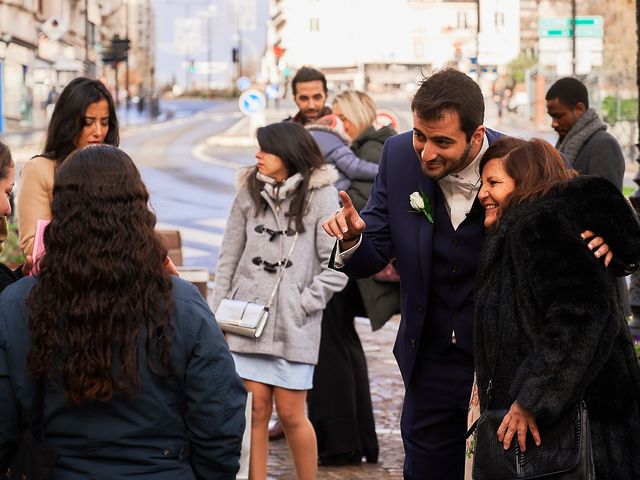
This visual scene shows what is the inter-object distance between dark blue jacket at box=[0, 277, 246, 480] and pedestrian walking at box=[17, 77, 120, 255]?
2.08 meters

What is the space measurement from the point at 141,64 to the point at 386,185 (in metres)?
126

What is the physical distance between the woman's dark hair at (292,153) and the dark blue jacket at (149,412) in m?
2.79

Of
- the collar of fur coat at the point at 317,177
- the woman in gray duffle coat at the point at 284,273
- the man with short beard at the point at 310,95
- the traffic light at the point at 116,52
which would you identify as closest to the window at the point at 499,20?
the traffic light at the point at 116,52

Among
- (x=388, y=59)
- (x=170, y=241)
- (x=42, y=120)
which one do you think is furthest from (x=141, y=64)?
(x=170, y=241)

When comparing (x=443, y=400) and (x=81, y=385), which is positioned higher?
(x=81, y=385)

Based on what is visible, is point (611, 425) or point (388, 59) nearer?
point (611, 425)

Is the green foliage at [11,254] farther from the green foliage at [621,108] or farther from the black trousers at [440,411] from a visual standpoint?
the green foliage at [621,108]

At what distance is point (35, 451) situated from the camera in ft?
9.76

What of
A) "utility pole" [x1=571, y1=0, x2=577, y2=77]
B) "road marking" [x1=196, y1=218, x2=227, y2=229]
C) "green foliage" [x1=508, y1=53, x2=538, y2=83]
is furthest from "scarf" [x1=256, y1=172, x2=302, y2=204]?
"green foliage" [x1=508, y1=53, x2=538, y2=83]

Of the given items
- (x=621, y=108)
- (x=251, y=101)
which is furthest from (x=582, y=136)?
(x=621, y=108)

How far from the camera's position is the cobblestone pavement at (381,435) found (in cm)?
677

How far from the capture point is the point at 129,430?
118 inches

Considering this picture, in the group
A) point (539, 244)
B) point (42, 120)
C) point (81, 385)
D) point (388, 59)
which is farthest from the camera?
point (388, 59)

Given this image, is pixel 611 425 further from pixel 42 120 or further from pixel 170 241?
pixel 42 120
